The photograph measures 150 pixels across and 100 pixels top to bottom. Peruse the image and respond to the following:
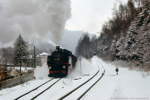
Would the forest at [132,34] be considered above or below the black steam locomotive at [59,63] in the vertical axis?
above

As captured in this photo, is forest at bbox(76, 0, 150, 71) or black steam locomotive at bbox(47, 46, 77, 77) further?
black steam locomotive at bbox(47, 46, 77, 77)

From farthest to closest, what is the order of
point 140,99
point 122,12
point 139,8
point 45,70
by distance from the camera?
point 122,12, point 139,8, point 45,70, point 140,99

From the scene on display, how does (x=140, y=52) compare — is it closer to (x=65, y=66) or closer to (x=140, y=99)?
(x=65, y=66)

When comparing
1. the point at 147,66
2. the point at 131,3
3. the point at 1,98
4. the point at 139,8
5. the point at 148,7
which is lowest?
the point at 1,98

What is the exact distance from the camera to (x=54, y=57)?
1862 centimetres

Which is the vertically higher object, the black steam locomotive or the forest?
the forest

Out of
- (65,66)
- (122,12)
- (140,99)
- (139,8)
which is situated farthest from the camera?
(122,12)

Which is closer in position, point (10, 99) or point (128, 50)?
point (10, 99)

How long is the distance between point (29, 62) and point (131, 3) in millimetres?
36548

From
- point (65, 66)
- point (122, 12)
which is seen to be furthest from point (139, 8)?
point (65, 66)

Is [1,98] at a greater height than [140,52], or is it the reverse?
[140,52]

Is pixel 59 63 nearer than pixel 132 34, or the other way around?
pixel 59 63

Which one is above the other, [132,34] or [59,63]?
[132,34]

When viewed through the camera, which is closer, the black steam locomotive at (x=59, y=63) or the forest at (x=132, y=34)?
the forest at (x=132, y=34)
